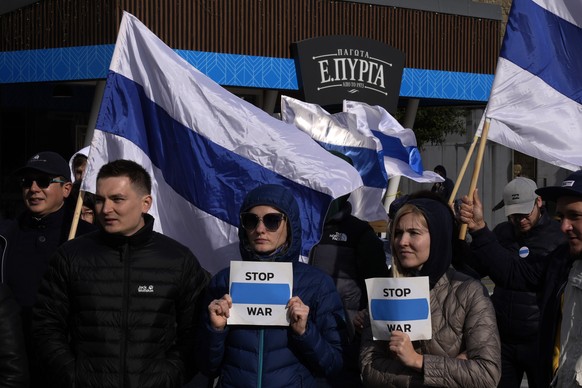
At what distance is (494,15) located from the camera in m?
22.0

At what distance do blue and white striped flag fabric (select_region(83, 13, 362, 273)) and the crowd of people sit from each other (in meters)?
1.11

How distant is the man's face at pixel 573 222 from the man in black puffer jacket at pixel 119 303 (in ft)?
5.66

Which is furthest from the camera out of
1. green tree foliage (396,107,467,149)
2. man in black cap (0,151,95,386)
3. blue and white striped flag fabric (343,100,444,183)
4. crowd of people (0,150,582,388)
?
green tree foliage (396,107,467,149)

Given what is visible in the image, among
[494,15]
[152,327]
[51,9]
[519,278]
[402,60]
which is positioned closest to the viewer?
[152,327]

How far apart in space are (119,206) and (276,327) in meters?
0.93

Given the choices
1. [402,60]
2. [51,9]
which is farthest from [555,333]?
[402,60]

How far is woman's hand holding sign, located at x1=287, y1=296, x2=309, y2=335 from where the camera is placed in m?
4.69

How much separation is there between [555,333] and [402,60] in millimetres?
15937

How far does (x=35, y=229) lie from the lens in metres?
6.04

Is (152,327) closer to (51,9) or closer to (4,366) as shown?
(4,366)

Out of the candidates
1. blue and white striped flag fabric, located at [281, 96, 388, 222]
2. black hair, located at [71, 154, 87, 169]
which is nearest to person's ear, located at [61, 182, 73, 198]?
black hair, located at [71, 154, 87, 169]

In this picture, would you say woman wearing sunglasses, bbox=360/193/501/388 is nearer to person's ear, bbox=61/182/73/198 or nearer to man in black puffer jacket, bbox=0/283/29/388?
man in black puffer jacket, bbox=0/283/29/388

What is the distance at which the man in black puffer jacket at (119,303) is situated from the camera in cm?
485

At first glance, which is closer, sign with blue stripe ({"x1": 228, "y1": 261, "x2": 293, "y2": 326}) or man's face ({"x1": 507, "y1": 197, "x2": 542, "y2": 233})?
sign with blue stripe ({"x1": 228, "y1": 261, "x2": 293, "y2": 326})
